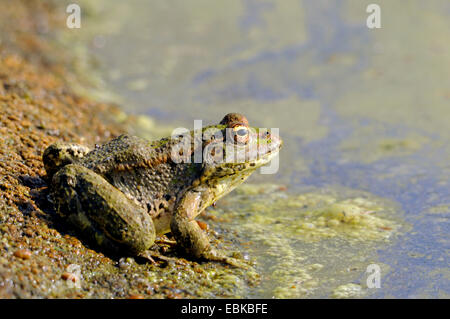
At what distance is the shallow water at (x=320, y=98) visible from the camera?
5387mm

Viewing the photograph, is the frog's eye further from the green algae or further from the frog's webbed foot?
the frog's webbed foot

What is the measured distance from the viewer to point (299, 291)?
4.74 m

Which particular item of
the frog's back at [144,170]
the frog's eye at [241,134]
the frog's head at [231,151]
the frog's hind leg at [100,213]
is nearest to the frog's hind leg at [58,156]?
the frog's back at [144,170]

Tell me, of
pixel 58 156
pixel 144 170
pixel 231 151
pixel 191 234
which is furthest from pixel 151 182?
pixel 58 156

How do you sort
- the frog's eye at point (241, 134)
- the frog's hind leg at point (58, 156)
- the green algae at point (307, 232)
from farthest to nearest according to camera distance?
the frog's eye at point (241, 134) < the frog's hind leg at point (58, 156) < the green algae at point (307, 232)

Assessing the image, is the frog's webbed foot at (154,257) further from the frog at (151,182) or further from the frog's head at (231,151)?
the frog's head at (231,151)

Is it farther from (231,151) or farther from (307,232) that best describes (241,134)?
(307,232)

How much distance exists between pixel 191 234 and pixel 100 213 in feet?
2.80

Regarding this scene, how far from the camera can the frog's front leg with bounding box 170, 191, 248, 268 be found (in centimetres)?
489

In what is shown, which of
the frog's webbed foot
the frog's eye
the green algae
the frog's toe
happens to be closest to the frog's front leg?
the frog's toe

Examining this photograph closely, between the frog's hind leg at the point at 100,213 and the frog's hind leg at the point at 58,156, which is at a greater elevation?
the frog's hind leg at the point at 58,156

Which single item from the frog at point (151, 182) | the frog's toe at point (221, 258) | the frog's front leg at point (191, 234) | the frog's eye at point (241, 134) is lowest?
the frog's toe at point (221, 258)
